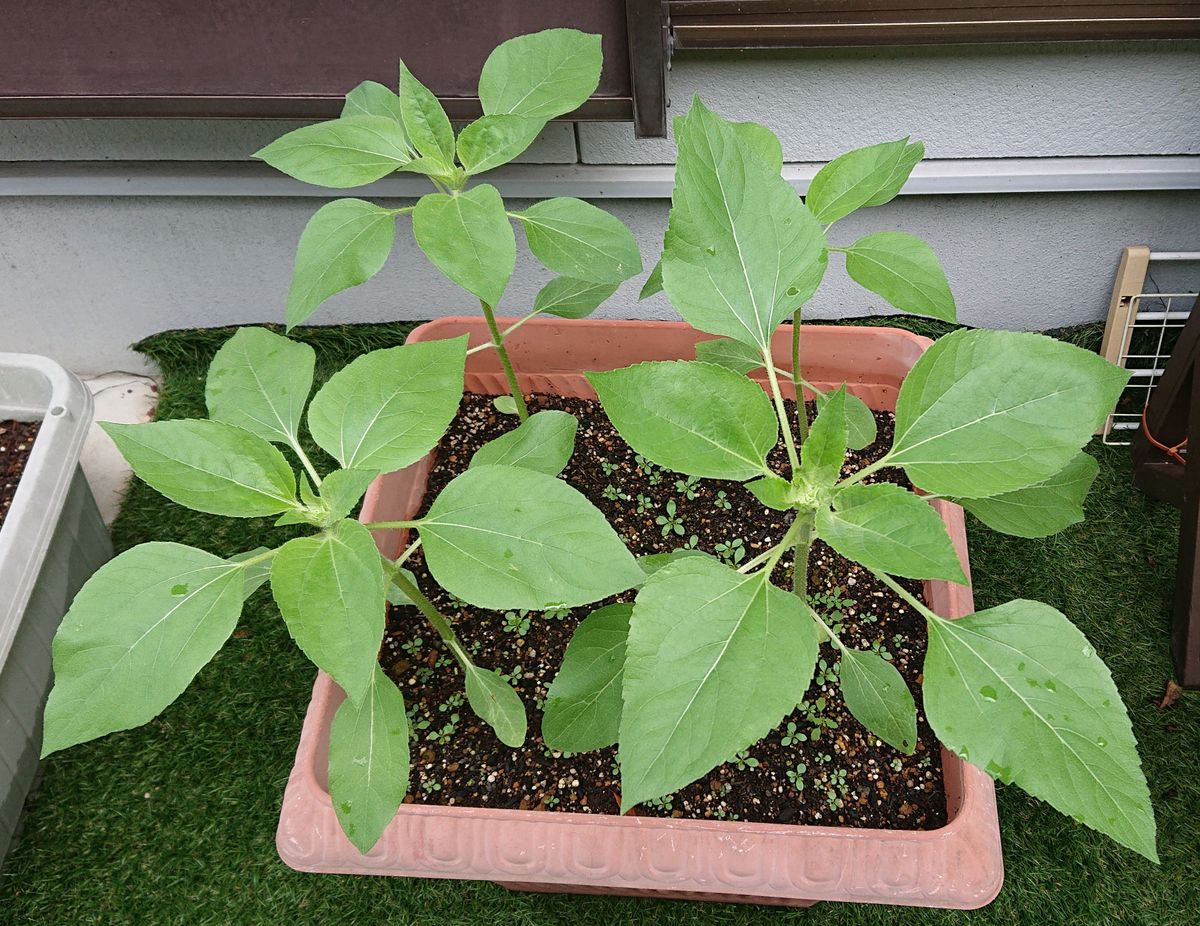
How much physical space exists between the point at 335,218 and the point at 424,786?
0.69 m

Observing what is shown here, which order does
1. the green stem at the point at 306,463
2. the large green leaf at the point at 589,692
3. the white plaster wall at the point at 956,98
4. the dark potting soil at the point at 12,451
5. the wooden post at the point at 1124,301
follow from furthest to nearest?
the wooden post at the point at 1124,301
the dark potting soil at the point at 12,451
the white plaster wall at the point at 956,98
the large green leaf at the point at 589,692
the green stem at the point at 306,463

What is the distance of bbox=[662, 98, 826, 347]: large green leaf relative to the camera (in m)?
0.78

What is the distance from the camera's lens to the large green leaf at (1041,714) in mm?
690

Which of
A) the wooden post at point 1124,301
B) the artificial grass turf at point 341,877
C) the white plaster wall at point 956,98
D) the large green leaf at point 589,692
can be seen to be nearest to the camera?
the large green leaf at point 589,692

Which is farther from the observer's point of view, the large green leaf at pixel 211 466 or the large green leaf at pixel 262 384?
the large green leaf at pixel 262 384

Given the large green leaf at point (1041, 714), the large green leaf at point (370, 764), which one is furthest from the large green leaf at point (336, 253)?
the large green leaf at point (1041, 714)

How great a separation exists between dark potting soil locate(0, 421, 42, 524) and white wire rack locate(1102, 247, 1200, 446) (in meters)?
2.02

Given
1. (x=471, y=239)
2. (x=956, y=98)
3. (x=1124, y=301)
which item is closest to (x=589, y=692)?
(x=471, y=239)

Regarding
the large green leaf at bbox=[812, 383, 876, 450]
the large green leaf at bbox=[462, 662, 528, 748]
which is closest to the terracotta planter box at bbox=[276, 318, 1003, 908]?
the large green leaf at bbox=[462, 662, 528, 748]

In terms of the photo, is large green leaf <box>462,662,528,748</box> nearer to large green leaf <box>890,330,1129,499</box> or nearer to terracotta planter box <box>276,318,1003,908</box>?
terracotta planter box <box>276,318,1003,908</box>

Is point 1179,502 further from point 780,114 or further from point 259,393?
point 259,393

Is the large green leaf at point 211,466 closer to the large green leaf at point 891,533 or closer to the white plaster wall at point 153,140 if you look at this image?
the large green leaf at point 891,533

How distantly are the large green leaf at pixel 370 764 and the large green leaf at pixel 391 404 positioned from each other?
28 centimetres

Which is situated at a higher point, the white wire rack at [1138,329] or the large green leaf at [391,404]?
the large green leaf at [391,404]
